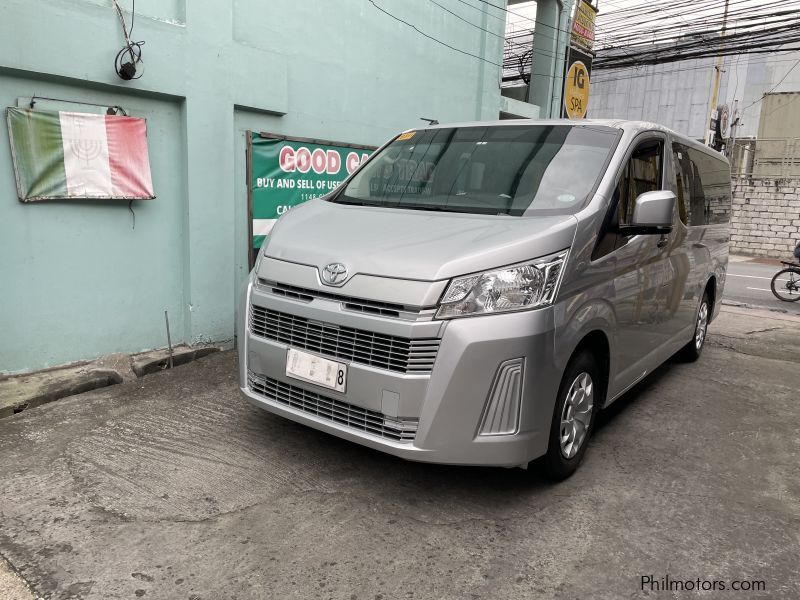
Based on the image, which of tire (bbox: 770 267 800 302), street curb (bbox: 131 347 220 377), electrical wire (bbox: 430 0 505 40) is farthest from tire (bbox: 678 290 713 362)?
tire (bbox: 770 267 800 302)

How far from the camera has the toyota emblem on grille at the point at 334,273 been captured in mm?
2980

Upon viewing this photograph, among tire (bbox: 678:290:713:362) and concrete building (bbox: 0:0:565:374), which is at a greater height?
concrete building (bbox: 0:0:565:374)

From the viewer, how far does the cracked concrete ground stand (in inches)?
98.2

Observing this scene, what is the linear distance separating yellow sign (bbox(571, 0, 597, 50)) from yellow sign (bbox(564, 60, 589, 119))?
1.32 ft

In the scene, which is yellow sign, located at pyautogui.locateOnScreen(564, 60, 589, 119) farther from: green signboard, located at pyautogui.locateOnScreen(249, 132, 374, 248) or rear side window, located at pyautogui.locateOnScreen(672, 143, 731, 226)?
green signboard, located at pyautogui.locateOnScreen(249, 132, 374, 248)

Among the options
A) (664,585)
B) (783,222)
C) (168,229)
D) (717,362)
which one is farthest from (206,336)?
(783,222)

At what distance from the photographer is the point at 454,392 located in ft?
9.04

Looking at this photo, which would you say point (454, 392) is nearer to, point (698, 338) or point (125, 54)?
point (125, 54)

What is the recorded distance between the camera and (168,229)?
5.27 metres

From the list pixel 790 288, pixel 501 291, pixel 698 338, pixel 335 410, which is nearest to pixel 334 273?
pixel 335 410

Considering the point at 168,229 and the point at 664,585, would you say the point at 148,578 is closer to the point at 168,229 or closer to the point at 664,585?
the point at 664,585

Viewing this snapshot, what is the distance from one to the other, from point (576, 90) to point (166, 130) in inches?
326

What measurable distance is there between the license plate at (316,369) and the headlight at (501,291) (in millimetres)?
578

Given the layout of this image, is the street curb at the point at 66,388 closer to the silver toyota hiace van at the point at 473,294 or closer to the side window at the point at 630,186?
the silver toyota hiace van at the point at 473,294
